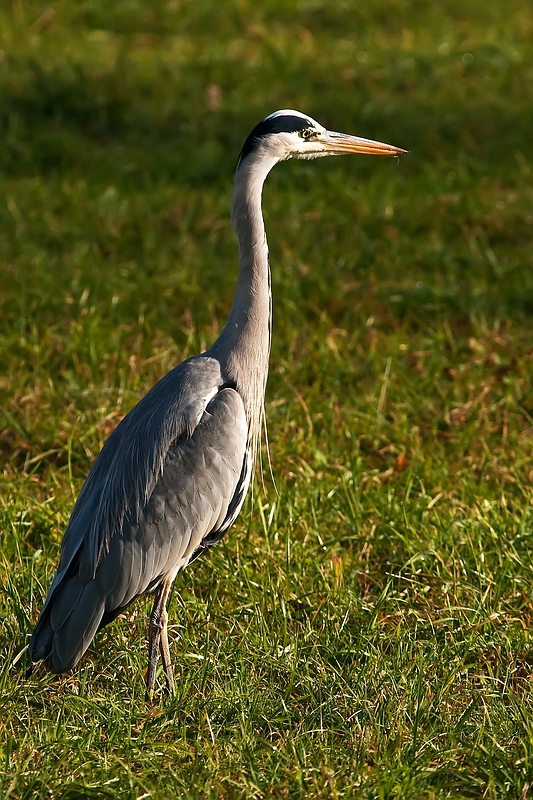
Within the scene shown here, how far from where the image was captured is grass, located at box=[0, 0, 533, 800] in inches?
134

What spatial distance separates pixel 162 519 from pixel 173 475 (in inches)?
6.1

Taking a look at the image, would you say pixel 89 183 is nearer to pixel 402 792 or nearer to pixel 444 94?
pixel 444 94

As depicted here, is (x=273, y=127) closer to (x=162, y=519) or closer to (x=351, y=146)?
(x=351, y=146)

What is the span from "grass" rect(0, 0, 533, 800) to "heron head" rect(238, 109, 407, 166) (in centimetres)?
140

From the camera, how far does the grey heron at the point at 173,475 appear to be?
12.5ft

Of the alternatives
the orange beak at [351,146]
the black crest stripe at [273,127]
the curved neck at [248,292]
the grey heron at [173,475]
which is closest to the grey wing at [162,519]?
the grey heron at [173,475]

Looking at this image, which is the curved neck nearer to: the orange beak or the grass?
the orange beak

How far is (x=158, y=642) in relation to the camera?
12.7 ft

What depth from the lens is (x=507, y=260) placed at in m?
7.11

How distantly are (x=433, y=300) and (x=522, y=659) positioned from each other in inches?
121

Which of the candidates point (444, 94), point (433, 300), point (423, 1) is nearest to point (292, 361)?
point (433, 300)

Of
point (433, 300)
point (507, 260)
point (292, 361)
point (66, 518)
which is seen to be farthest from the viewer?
point (507, 260)

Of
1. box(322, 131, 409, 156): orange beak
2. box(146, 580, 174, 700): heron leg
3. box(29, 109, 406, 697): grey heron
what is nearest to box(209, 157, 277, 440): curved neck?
box(29, 109, 406, 697): grey heron

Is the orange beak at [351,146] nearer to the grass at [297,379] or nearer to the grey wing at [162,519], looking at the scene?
the grey wing at [162,519]
